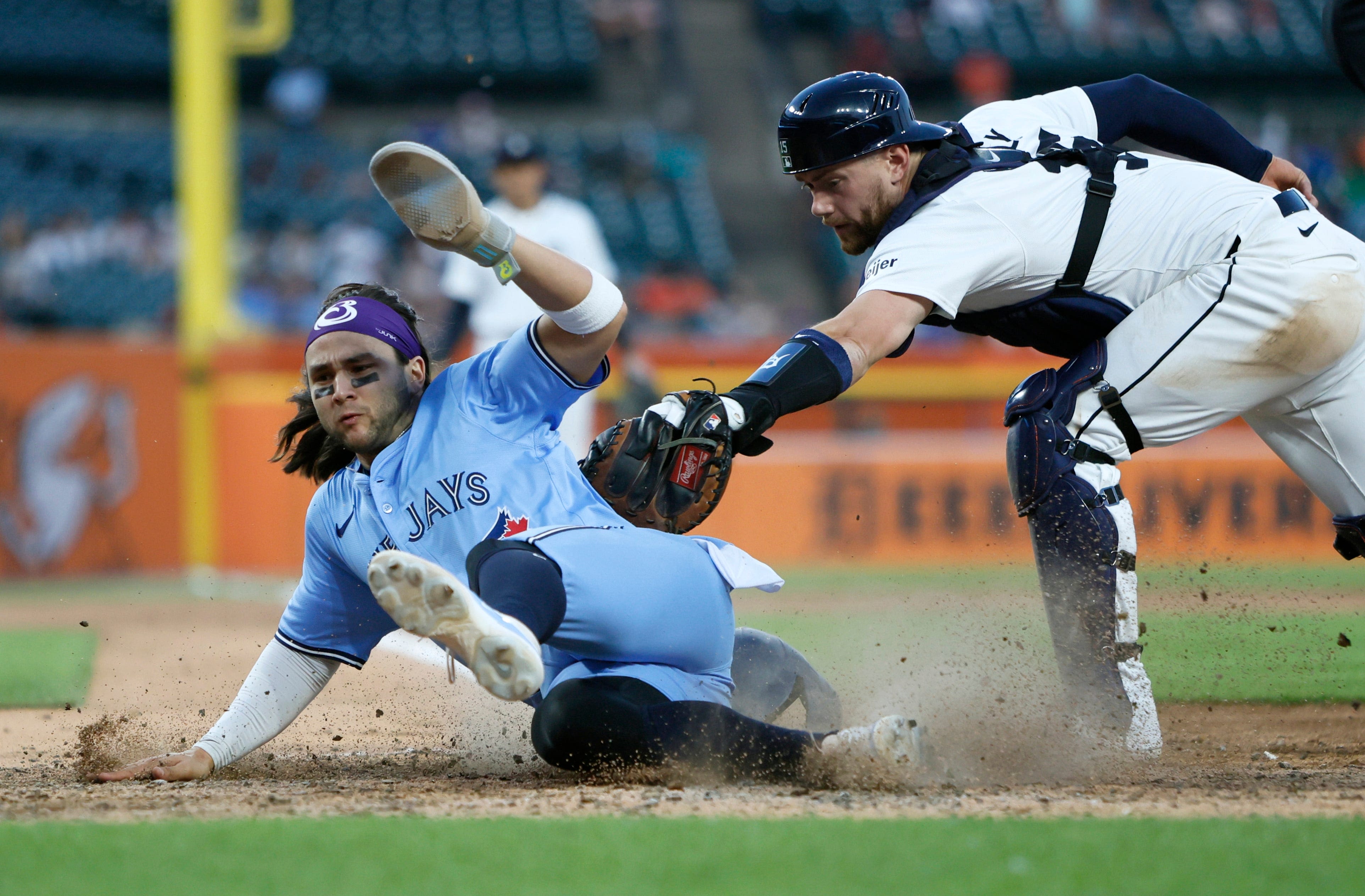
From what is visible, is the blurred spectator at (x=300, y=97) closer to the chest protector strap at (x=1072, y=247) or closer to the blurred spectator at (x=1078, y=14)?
the blurred spectator at (x=1078, y=14)

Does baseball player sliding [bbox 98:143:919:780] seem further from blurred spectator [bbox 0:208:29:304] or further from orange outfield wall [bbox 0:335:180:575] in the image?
blurred spectator [bbox 0:208:29:304]

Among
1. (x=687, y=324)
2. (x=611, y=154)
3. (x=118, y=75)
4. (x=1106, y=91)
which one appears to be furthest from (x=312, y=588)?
(x=118, y=75)

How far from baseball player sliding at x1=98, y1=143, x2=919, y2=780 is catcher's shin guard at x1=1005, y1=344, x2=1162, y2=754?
0.70 metres

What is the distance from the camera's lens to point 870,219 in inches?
149

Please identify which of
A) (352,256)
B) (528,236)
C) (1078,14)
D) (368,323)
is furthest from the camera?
(1078,14)

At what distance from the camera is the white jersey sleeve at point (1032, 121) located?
12.9ft

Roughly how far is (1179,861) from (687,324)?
12040 millimetres

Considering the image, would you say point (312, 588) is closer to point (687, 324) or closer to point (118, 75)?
point (687, 324)

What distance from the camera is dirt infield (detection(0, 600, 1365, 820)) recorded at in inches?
121

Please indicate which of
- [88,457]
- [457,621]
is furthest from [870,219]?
[88,457]

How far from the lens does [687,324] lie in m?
14.3

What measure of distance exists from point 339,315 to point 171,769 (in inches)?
48.8

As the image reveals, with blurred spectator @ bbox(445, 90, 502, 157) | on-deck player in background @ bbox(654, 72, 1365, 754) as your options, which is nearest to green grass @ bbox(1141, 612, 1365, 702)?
on-deck player in background @ bbox(654, 72, 1365, 754)

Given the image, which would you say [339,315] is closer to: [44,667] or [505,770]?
[505,770]
